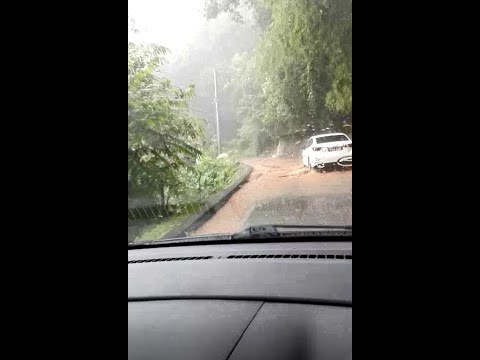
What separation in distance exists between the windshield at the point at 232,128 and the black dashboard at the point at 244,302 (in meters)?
0.50

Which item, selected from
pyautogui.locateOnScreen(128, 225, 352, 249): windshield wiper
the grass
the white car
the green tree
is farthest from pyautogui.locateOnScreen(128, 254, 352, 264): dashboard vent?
the white car

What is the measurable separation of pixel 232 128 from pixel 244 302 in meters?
2.37

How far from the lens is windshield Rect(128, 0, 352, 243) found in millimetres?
4281

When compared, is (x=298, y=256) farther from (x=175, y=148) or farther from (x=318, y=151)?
(x=175, y=148)

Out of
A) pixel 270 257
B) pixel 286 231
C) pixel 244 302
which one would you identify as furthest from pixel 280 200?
pixel 244 302

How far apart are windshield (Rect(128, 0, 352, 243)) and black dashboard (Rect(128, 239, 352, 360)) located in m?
0.50

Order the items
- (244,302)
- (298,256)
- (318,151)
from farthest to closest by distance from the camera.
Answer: (318,151) → (298,256) → (244,302)

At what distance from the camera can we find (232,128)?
189 inches

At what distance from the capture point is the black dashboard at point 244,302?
2.36 m
